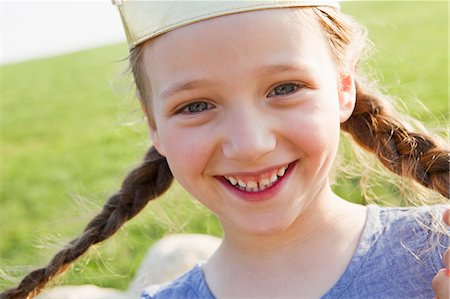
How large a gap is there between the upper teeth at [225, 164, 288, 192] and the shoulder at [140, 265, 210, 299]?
53 centimetres

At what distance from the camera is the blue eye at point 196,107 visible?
7.64ft

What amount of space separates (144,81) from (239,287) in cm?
77

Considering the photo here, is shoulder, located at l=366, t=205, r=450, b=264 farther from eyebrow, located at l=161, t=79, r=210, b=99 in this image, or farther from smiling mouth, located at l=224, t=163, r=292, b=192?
eyebrow, located at l=161, t=79, r=210, b=99

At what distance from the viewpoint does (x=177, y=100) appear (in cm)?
236

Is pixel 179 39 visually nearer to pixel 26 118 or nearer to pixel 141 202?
pixel 141 202

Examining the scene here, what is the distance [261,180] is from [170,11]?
60 centimetres

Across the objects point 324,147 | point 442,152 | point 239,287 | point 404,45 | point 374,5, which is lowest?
point 374,5

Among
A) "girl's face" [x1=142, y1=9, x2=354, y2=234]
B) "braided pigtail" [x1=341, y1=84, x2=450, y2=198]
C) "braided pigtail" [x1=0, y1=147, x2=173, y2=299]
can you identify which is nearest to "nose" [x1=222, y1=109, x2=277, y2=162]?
"girl's face" [x1=142, y1=9, x2=354, y2=234]

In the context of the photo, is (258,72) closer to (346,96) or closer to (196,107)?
(196,107)

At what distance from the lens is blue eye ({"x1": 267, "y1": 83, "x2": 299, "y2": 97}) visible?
7.41 feet

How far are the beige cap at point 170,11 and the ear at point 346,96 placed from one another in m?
0.25

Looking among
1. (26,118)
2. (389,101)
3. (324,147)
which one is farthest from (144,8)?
(26,118)

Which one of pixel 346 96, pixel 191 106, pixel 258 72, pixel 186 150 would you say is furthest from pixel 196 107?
pixel 346 96

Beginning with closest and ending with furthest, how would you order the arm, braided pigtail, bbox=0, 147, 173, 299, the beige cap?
1. the arm
2. the beige cap
3. braided pigtail, bbox=0, 147, 173, 299
